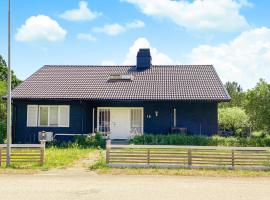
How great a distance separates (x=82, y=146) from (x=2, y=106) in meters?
13.3

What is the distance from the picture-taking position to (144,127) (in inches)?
1029

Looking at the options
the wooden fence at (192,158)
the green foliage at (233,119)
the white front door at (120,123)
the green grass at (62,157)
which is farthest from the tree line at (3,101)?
the green foliage at (233,119)

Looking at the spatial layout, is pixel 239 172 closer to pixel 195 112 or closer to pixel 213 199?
pixel 213 199

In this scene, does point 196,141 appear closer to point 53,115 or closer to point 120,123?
point 120,123

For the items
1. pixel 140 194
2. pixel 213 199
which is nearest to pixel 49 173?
pixel 140 194

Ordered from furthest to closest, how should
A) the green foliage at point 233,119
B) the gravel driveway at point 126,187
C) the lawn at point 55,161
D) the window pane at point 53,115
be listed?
the green foliage at point 233,119 → the window pane at point 53,115 → the lawn at point 55,161 → the gravel driveway at point 126,187

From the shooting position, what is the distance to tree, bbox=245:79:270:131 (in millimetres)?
24859

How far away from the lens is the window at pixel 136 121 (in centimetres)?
2641

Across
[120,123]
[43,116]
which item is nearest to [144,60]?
[120,123]

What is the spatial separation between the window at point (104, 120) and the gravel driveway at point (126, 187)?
40.7 ft

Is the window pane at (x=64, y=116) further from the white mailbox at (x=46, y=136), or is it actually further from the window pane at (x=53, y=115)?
the white mailbox at (x=46, y=136)

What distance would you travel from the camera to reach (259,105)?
83.9ft

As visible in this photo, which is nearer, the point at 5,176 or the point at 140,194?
the point at 140,194

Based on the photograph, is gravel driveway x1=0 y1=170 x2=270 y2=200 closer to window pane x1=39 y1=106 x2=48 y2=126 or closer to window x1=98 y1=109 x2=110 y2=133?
window pane x1=39 y1=106 x2=48 y2=126
